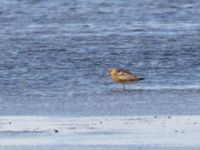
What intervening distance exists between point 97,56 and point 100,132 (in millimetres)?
7897

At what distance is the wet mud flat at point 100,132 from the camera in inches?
434

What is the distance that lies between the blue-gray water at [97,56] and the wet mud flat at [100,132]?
49 cm

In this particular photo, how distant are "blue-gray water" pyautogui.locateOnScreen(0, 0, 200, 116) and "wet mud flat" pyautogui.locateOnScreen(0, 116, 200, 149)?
0.49m

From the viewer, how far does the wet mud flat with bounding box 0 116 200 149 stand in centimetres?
1102

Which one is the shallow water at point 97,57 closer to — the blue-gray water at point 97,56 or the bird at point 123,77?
the blue-gray water at point 97,56

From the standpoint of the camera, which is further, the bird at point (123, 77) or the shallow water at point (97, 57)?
the bird at point (123, 77)

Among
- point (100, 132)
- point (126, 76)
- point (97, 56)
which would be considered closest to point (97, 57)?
point (97, 56)

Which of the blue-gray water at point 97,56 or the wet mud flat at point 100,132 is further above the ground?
the wet mud flat at point 100,132

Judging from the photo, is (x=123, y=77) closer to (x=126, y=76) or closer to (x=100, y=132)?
(x=126, y=76)

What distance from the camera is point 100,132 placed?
11.7 m

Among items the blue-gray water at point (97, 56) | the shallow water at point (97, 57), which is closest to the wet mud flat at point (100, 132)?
the shallow water at point (97, 57)

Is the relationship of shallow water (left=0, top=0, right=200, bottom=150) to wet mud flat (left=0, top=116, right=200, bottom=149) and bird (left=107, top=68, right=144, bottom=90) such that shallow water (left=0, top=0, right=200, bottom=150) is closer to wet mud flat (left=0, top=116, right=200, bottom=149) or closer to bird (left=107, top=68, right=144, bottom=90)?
bird (left=107, top=68, right=144, bottom=90)

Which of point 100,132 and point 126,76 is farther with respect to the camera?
point 126,76

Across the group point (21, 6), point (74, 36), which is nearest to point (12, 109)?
point (74, 36)
